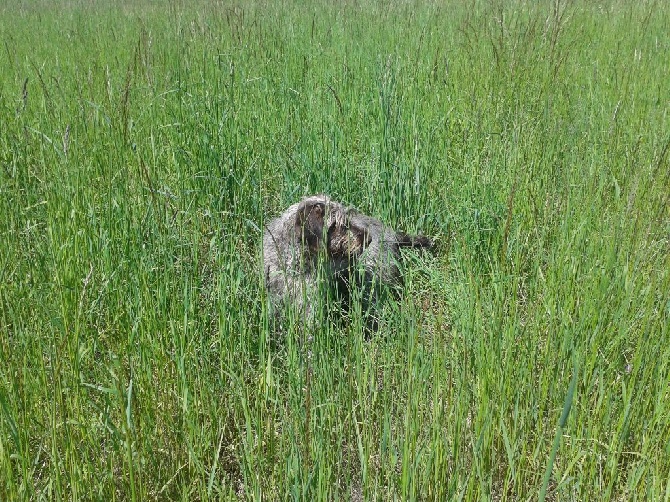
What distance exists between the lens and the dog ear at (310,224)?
7.47 feet

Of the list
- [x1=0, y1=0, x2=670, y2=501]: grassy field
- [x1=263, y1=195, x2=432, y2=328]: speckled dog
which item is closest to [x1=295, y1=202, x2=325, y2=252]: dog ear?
[x1=263, y1=195, x2=432, y2=328]: speckled dog

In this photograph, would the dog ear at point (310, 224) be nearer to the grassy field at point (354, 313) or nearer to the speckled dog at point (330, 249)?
the speckled dog at point (330, 249)

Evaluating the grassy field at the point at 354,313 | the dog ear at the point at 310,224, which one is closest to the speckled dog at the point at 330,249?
the dog ear at the point at 310,224

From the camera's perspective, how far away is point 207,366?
6.06ft

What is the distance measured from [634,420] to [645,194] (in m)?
1.27

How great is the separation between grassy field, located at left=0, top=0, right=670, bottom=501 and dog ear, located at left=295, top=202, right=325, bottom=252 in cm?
18

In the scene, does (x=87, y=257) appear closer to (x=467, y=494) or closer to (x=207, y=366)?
(x=207, y=366)

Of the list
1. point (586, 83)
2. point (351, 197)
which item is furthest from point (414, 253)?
point (586, 83)

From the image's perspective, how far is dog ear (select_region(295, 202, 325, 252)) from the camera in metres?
2.28

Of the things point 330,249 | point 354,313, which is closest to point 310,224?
point 330,249

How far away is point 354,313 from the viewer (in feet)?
5.97

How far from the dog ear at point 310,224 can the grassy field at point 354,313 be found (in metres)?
0.18

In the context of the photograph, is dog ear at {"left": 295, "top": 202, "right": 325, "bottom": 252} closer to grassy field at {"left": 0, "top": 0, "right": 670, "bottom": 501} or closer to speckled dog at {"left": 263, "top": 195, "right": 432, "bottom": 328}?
speckled dog at {"left": 263, "top": 195, "right": 432, "bottom": 328}

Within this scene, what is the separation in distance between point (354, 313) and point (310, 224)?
0.55m
